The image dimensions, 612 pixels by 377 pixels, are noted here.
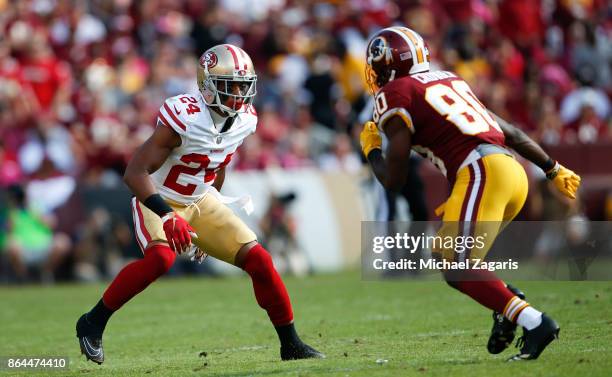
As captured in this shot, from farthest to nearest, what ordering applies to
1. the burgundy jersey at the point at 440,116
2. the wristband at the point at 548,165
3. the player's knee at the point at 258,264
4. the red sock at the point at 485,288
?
the player's knee at the point at 258,264, the wristband at the point at 548,165, the burgundy jersey at the point at 440,116, the red sock at the point at 485,288

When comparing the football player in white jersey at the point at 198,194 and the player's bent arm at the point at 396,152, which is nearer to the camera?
the player's bent arm at the point at 396,152

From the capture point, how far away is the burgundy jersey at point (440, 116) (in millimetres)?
5723

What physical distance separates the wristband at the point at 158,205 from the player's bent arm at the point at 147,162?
2cm

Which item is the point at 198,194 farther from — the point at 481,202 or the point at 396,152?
the point at 481,202

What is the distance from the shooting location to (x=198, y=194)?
258 inches

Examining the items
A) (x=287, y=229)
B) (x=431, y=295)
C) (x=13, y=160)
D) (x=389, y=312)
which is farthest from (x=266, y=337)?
(x=13, y=160)

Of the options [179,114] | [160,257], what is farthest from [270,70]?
[160,257]

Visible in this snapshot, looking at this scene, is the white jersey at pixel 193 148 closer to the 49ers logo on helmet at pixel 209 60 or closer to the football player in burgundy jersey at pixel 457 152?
the 49ers logo on helmet at pixel 209 60

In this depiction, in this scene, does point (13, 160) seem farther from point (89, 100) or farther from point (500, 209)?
point (500, 209)

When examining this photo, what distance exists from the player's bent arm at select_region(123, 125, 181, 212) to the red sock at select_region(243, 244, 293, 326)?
2.31ft

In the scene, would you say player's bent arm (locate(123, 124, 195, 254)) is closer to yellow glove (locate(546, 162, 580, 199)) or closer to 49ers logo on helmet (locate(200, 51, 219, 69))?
49ers logo on helmet (locate(200, 51, 219, 69))

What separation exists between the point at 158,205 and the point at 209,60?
0.96 meters

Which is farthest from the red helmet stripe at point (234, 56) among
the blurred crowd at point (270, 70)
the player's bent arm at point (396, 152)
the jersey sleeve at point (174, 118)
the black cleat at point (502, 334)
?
the blurred crowd at point (270, 70)

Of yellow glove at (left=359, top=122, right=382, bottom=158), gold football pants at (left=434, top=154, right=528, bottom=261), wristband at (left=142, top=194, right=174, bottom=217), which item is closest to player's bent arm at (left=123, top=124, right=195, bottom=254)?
wristband at (left=142, top=194, right=174, bottom=217)
